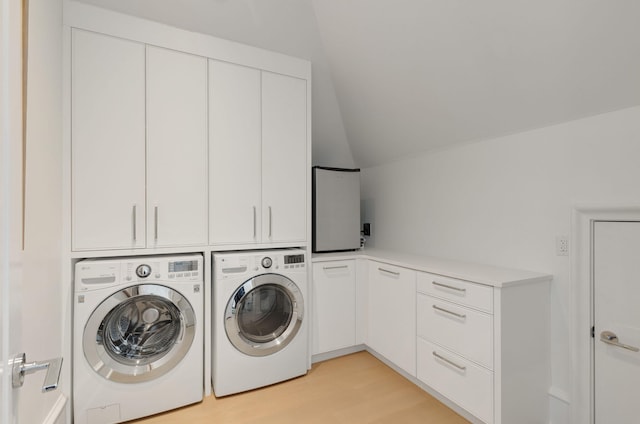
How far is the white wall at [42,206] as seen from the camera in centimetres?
126

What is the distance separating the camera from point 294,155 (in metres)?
2.46

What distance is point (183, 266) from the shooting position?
2.02 meters

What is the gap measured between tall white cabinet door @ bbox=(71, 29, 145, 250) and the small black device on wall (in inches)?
54.5

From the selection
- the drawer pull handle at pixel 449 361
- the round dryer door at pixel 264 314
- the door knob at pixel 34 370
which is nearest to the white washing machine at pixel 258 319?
the round dryer door at pixel 264 314

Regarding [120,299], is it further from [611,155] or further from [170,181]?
[611,155]

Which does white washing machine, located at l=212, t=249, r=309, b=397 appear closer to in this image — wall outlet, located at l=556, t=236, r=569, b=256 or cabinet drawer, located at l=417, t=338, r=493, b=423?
cabinet drawer, located at l=417, t=338, r=493, b=423

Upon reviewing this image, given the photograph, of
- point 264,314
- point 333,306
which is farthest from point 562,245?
point 264,314

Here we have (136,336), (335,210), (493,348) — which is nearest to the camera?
(493,348)

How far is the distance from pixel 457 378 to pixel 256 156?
2.01 m

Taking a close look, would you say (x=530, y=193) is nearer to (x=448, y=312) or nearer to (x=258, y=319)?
(x=448, y=312)

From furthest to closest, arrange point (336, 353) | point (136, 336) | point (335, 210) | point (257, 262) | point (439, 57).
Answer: point (335, 210) < point (336, 353) < point (257, 262) < point (439, 57) < point (136, 336)

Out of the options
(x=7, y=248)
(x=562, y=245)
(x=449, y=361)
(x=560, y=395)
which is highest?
(x=7, y=248)

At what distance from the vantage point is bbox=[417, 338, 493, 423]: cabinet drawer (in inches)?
68.2

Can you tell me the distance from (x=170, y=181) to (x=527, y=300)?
2321mm
